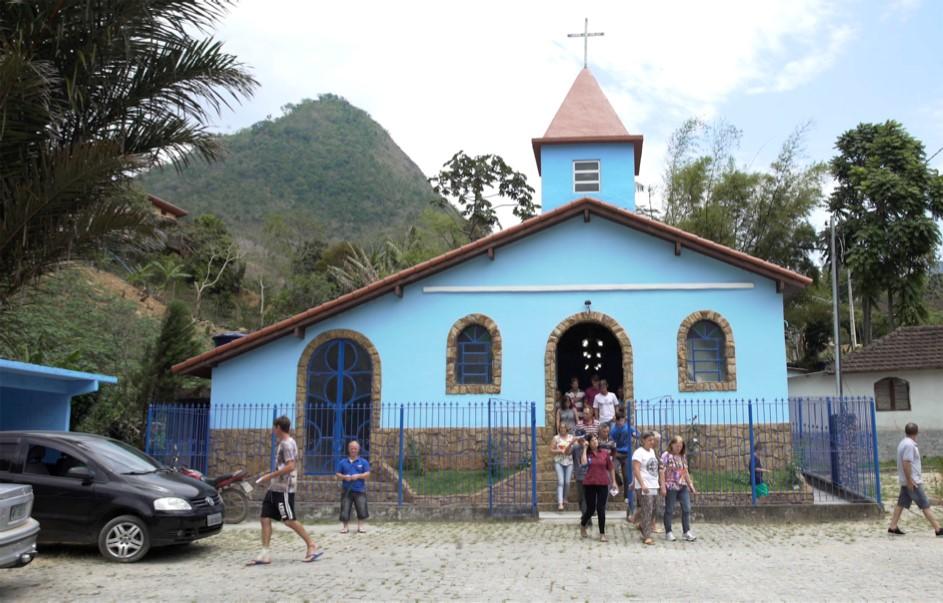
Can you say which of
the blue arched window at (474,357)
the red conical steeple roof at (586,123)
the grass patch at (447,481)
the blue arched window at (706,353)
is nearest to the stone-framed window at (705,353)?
the blue arched window at (706,353)

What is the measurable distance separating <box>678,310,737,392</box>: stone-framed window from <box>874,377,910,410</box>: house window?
465 inches

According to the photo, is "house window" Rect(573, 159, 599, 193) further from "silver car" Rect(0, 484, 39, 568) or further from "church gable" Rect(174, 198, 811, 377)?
"silver car" Rect(0, 484, 39, 568)

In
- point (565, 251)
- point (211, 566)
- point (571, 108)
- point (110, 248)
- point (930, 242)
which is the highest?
point (571, 108)

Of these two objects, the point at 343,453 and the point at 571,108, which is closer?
the point at 343,453

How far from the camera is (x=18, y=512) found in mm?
7410

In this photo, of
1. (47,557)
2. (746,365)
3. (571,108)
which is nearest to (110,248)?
(47,557)

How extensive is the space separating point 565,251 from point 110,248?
9946mm

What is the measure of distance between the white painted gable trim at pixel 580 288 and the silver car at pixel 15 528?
429 inches

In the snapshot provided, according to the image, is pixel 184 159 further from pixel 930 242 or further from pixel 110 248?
pixel 930 242

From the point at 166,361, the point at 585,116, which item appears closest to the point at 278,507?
the point at 166,361

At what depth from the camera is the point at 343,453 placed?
16828mm

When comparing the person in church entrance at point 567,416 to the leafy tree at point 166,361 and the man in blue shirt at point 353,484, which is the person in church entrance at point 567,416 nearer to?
the man in blue shirt at point 353,484

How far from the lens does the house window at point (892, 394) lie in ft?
84.8

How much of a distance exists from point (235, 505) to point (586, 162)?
14470 millimetres
